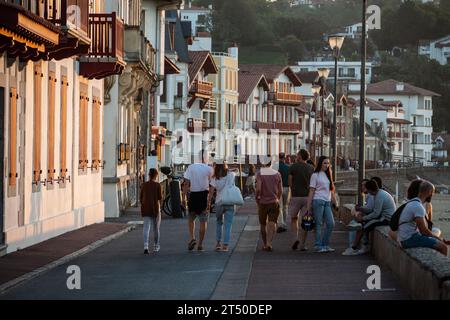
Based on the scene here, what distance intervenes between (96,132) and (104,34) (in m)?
4.01

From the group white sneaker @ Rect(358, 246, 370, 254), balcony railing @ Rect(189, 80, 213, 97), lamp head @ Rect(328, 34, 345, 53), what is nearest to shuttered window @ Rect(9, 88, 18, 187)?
white sneaker @ Rect(358, 246, 370, 254)

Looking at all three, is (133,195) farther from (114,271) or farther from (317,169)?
(114,271)

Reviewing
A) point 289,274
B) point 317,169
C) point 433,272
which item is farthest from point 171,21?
point 433,272

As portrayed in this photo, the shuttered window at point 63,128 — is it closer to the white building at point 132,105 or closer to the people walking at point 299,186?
the people walking at point 299,186

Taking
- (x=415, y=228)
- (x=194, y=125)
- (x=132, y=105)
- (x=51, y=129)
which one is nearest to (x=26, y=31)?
(x=415, y=228)

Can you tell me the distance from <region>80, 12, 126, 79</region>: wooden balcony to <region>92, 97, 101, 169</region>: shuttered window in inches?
112

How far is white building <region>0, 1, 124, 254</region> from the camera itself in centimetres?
2420

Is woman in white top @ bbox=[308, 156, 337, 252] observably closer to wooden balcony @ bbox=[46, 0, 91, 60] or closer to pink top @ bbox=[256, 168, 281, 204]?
pink top @ bbox=[256, 168, 281, 204]

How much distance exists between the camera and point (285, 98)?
13562 centimetres

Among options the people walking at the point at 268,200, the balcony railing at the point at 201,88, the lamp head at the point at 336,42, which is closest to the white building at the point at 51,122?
the people walking at the point at 268,200

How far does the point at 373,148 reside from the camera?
570 ft

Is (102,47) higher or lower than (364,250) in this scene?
higher

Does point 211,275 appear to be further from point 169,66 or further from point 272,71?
point 272,71

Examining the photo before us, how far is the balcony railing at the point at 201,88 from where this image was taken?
99.7 meters
